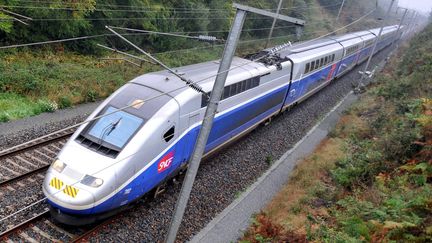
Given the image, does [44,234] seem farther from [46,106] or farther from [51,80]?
[51,80]

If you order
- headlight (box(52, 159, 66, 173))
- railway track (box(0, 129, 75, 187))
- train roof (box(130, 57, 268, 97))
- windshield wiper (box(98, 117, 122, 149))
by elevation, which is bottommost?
railway track (box(0, 129, 75, 187))

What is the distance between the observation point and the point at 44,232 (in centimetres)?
1050

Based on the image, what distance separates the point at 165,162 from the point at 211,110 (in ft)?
13.5

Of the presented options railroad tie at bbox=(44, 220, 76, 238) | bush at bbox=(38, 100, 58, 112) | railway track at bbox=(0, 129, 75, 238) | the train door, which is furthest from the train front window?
bush at bbox=(38, 100, 58, 112)

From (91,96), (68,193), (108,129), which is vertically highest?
(108,129)

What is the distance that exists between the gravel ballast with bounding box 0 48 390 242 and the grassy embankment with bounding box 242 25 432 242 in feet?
5.13

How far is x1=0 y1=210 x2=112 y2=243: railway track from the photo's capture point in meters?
10.1

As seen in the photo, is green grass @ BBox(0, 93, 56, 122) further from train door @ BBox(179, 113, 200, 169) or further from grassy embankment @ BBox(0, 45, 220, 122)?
train door @ BBox(179, 113, 200, 169)

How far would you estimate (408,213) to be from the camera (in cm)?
986

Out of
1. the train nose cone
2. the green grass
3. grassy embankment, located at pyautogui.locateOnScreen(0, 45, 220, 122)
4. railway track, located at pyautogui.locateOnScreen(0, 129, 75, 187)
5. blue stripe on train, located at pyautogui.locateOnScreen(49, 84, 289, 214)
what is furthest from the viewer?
grassy embankment, located at pyautogui.locateOnScreen(0, 45, 220, 122)

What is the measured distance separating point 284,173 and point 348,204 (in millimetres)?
4787

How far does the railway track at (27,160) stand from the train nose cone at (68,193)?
254 centimetres

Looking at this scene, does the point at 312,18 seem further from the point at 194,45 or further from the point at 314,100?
the point at 314,100

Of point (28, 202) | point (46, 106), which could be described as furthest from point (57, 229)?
point (46, 106)
